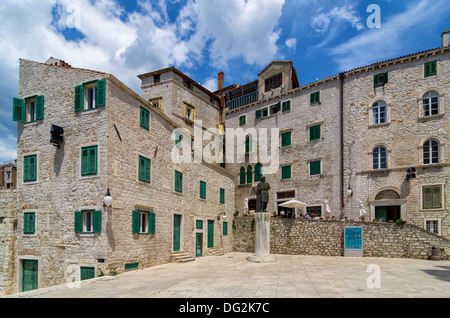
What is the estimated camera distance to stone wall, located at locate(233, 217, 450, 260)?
59.5 feet

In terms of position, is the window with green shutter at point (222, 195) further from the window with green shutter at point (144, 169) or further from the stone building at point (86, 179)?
the window with green shutter at point (144, 169)

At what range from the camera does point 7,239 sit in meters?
15.6

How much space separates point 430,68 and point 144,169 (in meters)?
20.4

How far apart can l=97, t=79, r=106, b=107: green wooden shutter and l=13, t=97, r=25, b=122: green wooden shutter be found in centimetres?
543

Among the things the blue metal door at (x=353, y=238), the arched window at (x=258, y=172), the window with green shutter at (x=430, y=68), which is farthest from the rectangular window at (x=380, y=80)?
the arched window at (x=258, y=172)

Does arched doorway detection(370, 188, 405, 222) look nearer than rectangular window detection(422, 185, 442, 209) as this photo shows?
No

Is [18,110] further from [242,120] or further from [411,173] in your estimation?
[411,173]

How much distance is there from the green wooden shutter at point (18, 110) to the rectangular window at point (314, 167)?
20.7 metres

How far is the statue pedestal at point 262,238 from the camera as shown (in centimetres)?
1633

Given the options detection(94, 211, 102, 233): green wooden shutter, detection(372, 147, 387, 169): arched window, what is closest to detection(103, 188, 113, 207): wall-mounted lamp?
detection(94, 211, 102, 233): green wooden shutter

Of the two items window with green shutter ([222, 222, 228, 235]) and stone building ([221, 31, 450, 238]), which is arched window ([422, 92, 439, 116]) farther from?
window with green shutter ([222, 222, 228, 235])
